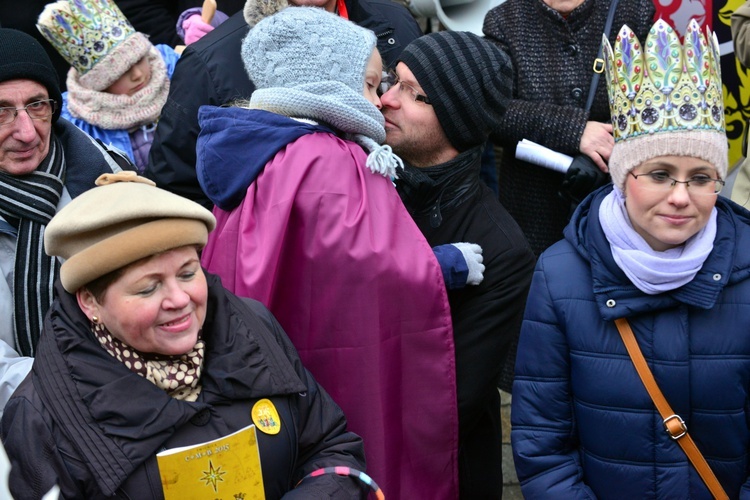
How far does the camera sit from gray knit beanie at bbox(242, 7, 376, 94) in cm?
269

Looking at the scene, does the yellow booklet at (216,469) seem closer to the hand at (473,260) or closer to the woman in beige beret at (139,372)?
the woman in beige beret at (139,372)

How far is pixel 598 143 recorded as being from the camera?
3.54 m

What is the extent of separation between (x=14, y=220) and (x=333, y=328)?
0.92 metres

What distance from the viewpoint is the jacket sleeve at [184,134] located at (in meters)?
3.13

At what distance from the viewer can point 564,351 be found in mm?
2627

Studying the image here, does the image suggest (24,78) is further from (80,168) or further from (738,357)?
(738,357)

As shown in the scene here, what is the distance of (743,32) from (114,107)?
7.94 feet

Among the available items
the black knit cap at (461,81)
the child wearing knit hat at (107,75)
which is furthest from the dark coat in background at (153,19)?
the black knit cap at (461,81)

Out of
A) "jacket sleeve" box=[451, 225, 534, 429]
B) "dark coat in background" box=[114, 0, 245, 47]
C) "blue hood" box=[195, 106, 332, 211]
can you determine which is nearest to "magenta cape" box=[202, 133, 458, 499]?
"blue hood" box=[195, 106, 332, 211]

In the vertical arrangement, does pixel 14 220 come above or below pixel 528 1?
below

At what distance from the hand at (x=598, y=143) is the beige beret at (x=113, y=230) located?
185 cm

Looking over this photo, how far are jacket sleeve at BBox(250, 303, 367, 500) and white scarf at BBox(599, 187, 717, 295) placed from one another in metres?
0.83

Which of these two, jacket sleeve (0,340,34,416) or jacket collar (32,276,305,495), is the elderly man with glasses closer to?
jacket sleeve (0,340,34,416)

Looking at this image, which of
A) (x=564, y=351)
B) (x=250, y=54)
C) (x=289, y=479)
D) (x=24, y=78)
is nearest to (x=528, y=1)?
(x=250, y=54)
